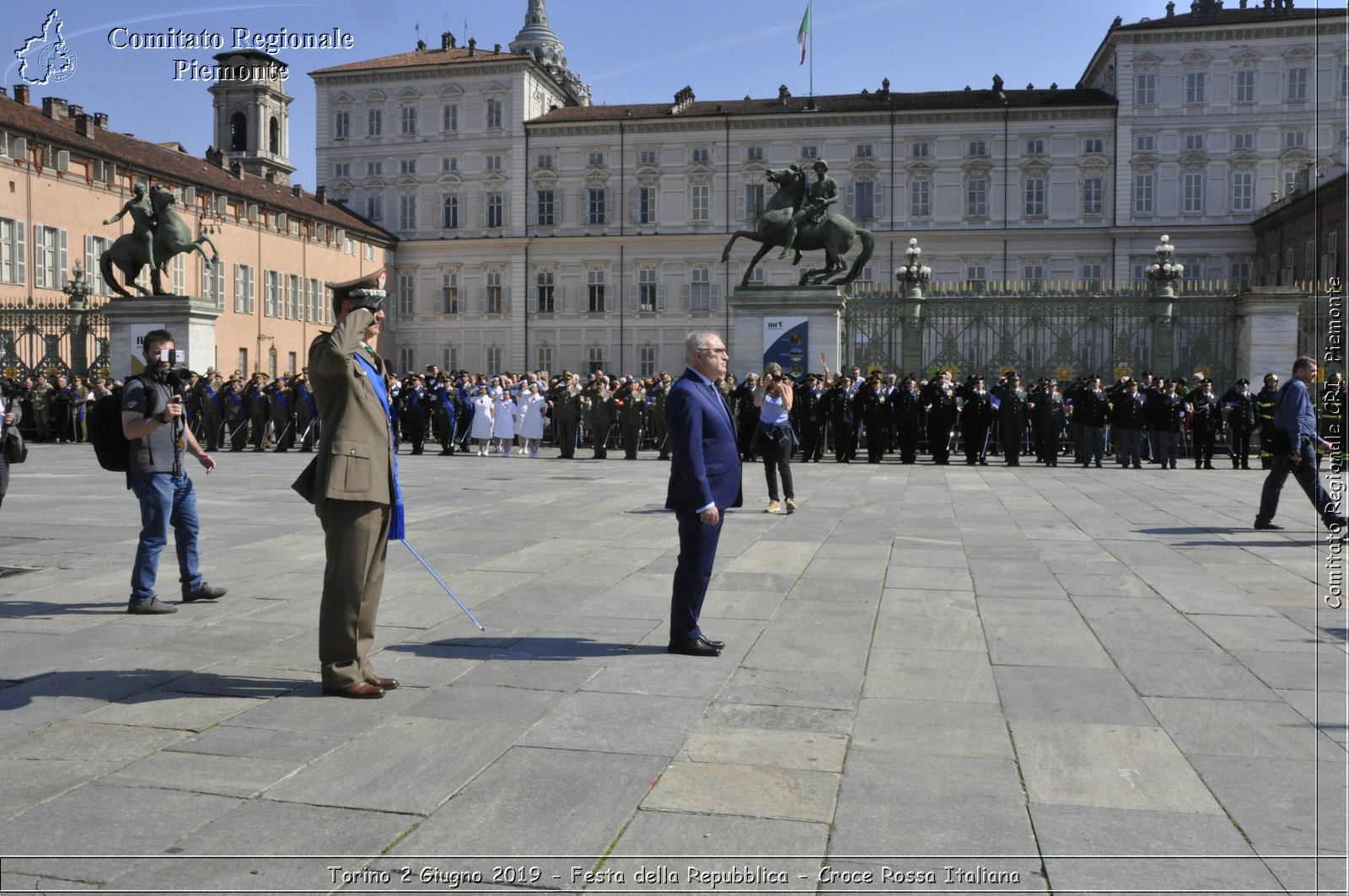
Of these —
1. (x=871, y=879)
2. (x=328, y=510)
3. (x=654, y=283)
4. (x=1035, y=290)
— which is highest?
(x=654, y=283)

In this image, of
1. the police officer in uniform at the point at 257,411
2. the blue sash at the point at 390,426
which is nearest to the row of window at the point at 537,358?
the police officer in uniform at the point at 257,411

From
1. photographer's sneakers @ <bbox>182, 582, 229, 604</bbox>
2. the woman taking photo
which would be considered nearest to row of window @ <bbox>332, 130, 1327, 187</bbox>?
the woman taking photo

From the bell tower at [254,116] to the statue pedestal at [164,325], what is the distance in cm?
4774

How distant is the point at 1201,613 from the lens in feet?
24.4

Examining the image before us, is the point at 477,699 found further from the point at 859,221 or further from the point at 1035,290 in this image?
the point at 859,221

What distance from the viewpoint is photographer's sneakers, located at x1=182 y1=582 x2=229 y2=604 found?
24.8ft

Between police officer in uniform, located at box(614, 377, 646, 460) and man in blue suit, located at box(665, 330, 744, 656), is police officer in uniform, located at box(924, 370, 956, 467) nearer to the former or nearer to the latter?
police officer in uniform, located at box(614, 377, 646, 460)

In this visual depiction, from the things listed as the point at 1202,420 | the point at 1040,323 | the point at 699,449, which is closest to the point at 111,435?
the point at 699,449

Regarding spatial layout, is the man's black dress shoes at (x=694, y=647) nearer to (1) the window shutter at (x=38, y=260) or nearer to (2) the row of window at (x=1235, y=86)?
(1) the window shutter at (x=38, y=260)

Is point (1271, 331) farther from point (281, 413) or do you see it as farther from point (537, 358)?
point (537, 358)

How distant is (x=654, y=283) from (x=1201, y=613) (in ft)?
177

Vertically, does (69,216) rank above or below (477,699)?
above

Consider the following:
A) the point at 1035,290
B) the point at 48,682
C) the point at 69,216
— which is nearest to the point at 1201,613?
the point at 48,682

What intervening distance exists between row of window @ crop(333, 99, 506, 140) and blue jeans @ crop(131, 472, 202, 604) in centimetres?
5709
